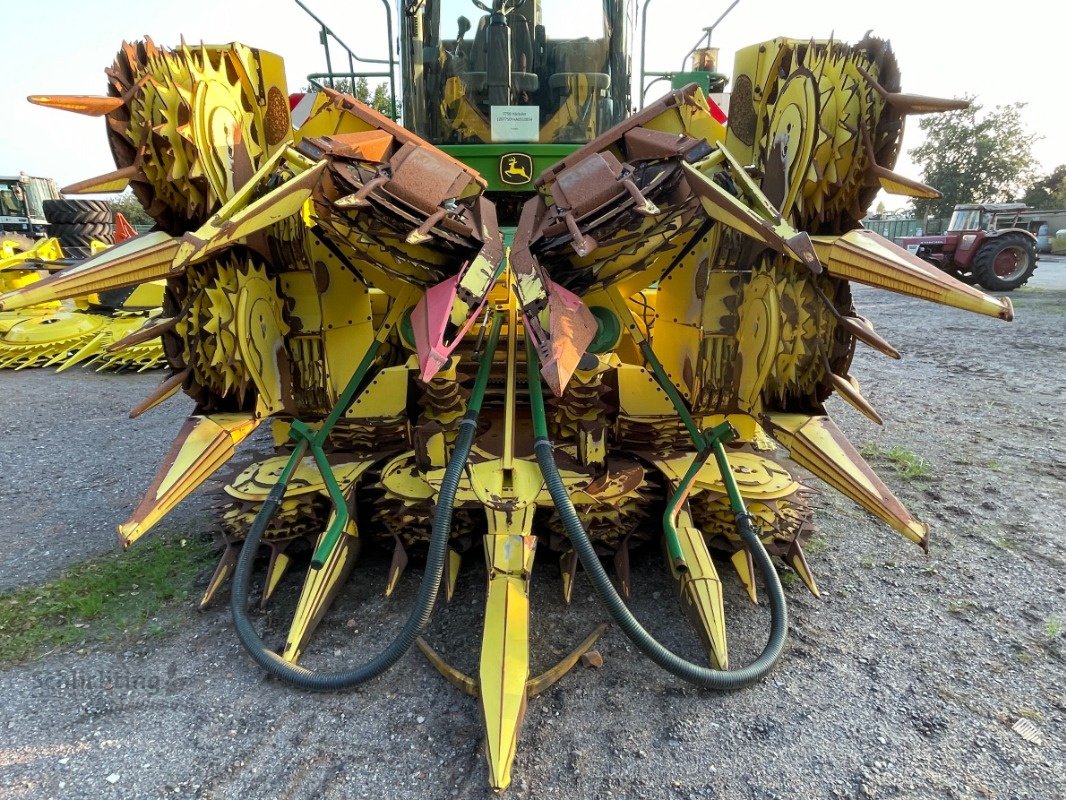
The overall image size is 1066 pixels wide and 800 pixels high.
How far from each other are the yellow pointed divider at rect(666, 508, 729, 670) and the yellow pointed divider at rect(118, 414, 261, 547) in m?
1.61

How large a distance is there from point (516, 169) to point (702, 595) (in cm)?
205

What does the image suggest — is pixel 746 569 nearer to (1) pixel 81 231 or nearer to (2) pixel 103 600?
(2) pixel 103 600

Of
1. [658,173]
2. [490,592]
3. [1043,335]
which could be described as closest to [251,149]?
[658,173]

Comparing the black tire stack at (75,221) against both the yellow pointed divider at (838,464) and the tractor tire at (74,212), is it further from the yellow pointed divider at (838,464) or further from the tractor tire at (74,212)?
the yellow pointed divider at (838,464)

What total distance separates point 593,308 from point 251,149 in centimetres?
131

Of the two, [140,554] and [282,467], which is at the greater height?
[282,467]

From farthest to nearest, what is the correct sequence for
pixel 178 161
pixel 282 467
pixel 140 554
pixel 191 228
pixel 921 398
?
pixel 921 398 < pixel 140 554 < pixel 282 467 < pixel 191 228 < pixel 178 161

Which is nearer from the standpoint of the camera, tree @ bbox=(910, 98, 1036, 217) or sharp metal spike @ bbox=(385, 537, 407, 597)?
sharp metal spike @ bbox=(385, 537, 407, 597)

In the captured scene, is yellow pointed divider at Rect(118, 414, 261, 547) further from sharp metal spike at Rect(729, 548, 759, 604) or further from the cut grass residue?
the cut grass residue

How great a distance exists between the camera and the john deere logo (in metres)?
3.01

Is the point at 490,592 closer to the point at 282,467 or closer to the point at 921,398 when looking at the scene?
the point at 282,467

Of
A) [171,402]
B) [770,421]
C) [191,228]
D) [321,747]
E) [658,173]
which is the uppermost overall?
[658,173]

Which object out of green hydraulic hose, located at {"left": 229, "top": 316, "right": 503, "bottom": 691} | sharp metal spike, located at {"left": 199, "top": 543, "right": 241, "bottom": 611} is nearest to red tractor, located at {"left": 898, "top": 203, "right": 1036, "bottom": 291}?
green hydraulic hose, located at {"left": 229, "top": 316, "right": 503, "bottom": 691}

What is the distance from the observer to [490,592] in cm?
201
